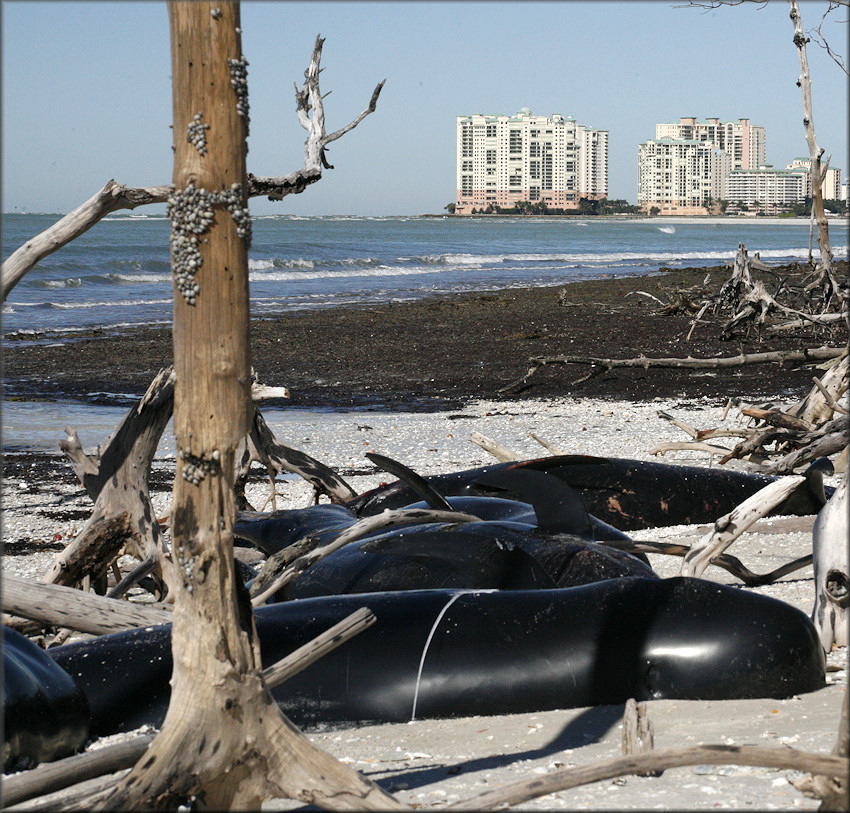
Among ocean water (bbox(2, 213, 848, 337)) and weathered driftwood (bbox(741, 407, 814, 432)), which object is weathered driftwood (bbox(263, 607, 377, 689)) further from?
ocean water (bbox(2, 213, 848, 337))

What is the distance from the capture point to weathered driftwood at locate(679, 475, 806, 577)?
5410 millimetres

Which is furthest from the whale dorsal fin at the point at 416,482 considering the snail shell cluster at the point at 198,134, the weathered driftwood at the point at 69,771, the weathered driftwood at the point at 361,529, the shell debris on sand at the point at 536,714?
the snail shell cluster at the point at 198,134

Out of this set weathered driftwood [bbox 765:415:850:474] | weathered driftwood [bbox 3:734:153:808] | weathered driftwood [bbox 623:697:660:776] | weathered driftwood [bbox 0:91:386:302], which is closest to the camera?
weathered driftwood [bbox 3:734:153:808]

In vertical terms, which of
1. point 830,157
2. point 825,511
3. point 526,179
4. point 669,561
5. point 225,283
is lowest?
point 669,561

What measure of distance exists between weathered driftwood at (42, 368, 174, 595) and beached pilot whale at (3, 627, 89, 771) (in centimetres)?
142

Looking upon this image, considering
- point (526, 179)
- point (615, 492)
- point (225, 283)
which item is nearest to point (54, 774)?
point (225, 283)

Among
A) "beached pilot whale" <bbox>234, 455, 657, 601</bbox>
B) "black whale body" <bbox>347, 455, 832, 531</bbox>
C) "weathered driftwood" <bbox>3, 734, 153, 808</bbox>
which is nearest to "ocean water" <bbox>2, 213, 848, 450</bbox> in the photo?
"black whale body" <bbox>347, 455, 832, 531</bbox>

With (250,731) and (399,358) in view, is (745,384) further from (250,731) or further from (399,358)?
(250,731)

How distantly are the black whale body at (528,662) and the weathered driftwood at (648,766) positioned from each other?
4.38 feet

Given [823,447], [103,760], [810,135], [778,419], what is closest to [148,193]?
[103,760]

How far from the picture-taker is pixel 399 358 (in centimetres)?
1766

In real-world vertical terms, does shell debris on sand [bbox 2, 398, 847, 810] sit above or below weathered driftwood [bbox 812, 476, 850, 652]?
below

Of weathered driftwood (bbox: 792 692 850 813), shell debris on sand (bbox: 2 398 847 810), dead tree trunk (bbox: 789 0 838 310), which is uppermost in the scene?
dead tree trunk (bbox: 789 0 838 310)

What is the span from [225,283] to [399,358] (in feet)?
48.6
